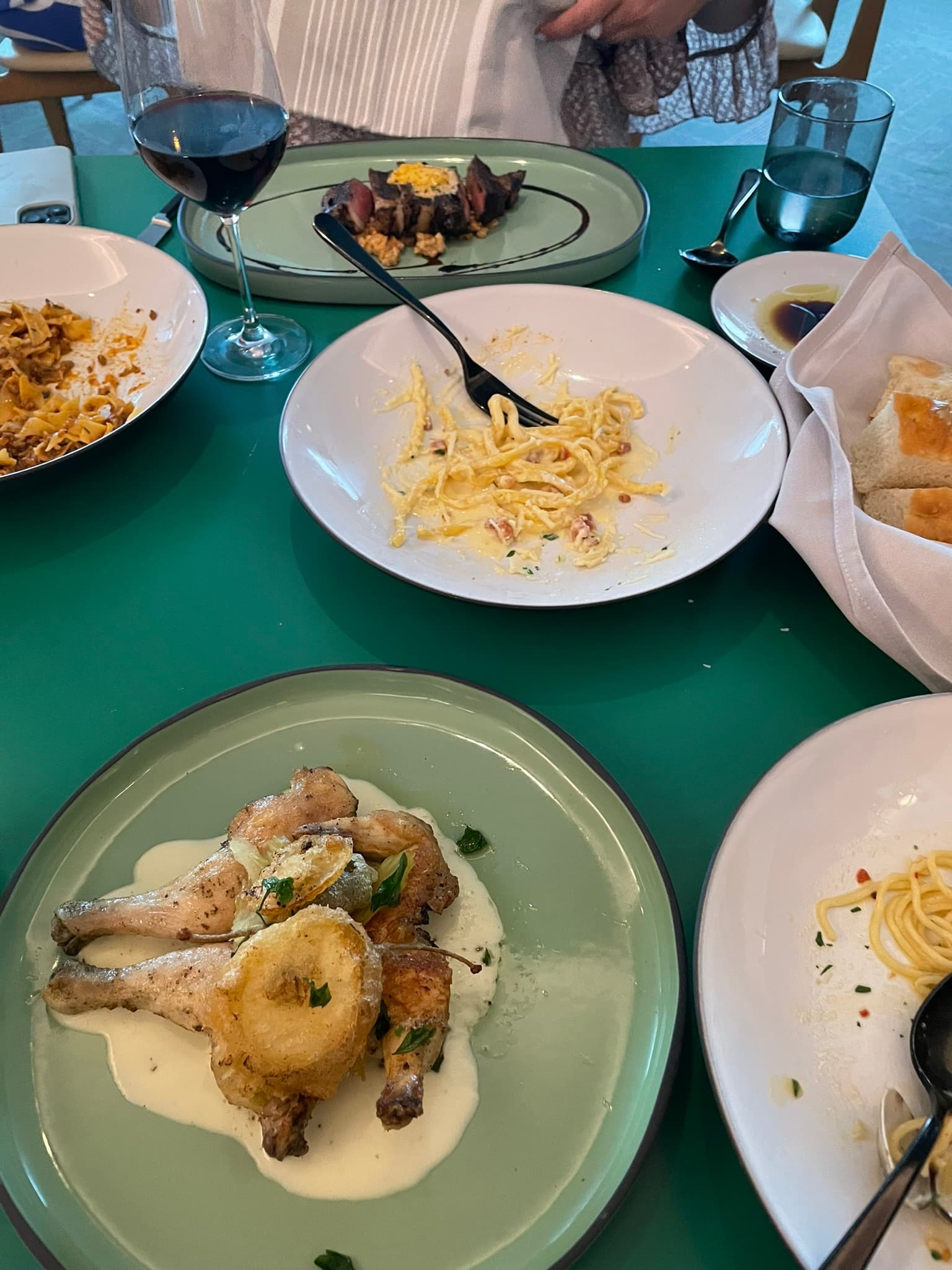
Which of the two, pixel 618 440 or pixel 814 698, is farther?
pixel 618 440

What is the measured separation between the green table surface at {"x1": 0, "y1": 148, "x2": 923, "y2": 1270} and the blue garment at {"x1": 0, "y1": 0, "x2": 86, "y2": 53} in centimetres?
331

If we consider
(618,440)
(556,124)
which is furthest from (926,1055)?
(556,124)

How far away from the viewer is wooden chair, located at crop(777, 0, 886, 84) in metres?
3.67

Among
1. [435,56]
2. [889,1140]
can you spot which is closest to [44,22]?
[435,56]

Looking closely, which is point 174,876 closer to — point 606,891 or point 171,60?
point 606,891

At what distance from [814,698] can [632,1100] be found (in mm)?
599

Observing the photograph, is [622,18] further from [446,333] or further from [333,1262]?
[333,1262]

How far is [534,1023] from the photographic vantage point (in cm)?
81

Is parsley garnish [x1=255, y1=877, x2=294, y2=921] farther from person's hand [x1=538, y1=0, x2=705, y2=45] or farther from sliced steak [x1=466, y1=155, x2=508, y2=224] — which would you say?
person's hand [x1=538, y1=0, x2=705, y2=45]

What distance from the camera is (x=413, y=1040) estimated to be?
0.73m

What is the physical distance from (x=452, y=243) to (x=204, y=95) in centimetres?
67

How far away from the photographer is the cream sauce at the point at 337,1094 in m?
0.72

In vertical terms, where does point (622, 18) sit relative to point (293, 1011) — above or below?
above

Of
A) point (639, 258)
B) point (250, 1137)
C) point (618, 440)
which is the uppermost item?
point (639, 258)
